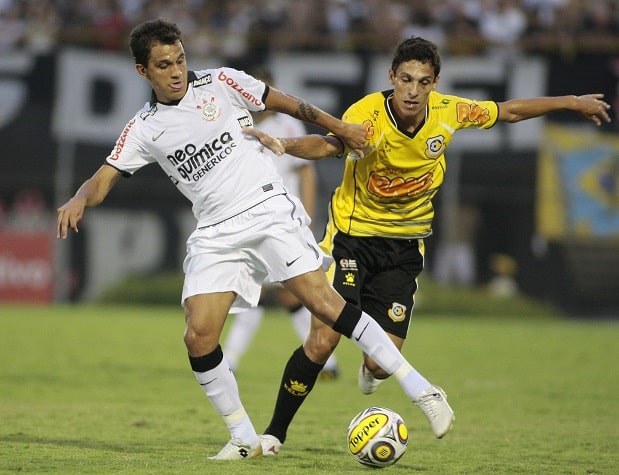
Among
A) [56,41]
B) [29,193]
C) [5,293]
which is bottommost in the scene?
[5,293]

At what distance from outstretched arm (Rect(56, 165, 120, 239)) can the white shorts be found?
0.57 meters

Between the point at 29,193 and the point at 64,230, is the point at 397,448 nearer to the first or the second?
the point at 64,230

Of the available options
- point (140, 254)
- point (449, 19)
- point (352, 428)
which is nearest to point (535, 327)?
point (449, 19)

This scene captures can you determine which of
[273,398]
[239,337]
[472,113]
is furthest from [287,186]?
[472,113]

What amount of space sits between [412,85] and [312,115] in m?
0.66

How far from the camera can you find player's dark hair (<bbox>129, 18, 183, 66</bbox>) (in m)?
6.06

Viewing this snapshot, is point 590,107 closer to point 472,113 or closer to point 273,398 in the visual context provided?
point 472,113

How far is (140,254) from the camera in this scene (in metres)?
19.2

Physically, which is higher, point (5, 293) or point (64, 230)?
point (64, 230)

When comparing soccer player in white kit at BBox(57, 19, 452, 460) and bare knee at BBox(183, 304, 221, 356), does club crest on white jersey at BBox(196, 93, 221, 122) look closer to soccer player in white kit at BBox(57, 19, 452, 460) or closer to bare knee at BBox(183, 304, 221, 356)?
soccer player in white kit at BBox(57, 19, 452, 460)

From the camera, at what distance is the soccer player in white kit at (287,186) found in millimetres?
10047

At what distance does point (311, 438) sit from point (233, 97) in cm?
229

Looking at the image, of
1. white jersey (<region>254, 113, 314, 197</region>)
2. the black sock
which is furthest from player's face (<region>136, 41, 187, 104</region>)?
white jersey (<region>254, 113, 314, 197</region>)

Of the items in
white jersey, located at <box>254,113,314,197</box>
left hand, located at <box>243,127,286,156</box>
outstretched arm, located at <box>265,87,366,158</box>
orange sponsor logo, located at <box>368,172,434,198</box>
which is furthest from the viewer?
white jersey, located at <box>254,113,314,197</box>
